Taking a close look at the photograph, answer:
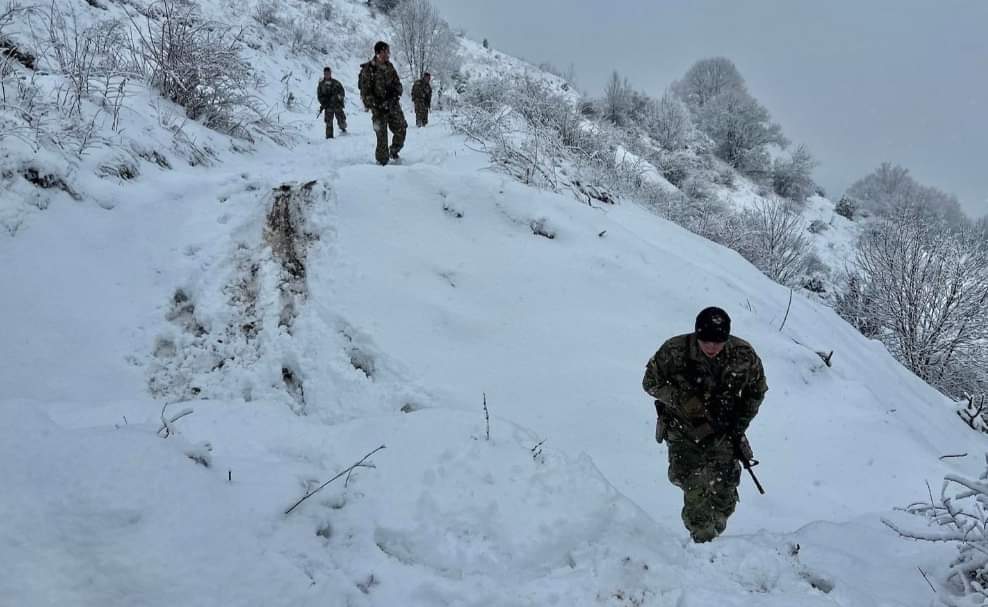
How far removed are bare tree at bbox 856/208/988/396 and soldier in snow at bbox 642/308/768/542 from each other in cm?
1251

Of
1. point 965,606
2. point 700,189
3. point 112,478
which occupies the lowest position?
point 112,478

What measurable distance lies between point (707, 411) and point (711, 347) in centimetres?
46

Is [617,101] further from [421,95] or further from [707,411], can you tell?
[707,411]

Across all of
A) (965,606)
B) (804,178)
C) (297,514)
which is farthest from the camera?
(804,178)

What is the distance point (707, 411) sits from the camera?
302 cm

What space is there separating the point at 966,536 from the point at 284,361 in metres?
4.43

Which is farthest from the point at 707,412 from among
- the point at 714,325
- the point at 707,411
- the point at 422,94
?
the point at 422,94

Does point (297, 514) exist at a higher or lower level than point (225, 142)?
lower

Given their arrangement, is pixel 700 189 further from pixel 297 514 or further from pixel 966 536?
pixel 297 514

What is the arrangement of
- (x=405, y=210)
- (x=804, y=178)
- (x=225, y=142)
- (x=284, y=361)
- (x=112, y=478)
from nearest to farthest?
(x=112, y=478) → (x=284, y=361) → (x=405, y=210) → (x=225, y=142) → (x=804, y=178)

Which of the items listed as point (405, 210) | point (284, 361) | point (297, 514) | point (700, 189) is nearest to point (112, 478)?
point (297, 514)

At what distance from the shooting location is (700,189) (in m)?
19.1

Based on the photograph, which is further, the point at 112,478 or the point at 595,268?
the point at 595,268

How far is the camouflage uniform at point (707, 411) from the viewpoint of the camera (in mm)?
2992
